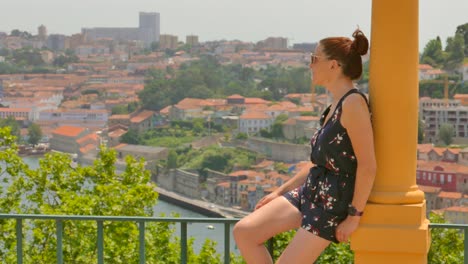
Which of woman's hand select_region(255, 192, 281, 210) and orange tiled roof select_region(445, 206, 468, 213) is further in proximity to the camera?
orange tiled roof select_region(445, 206, 468, 213)

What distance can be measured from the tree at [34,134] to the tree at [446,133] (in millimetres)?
28358

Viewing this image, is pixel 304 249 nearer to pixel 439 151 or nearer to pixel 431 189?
pixel 431 189

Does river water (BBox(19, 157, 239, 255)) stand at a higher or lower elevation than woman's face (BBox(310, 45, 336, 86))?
lower

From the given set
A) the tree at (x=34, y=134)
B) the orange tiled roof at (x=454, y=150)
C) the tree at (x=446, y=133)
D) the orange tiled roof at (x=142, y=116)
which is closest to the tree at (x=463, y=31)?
the tree at (x=446, y=133)

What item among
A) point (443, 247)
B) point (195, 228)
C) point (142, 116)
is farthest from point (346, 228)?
point (142, 116)

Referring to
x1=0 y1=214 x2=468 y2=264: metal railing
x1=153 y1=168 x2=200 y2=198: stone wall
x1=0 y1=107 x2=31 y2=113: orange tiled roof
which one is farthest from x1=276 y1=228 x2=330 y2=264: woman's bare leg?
x1=0 y1=107 x2=31 y2=113: orange tiled roof

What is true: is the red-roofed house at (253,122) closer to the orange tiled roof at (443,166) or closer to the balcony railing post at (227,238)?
the orange tiled roof at (443,166)

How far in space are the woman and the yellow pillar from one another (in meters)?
0.11

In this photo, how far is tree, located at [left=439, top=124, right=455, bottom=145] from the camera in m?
57.3

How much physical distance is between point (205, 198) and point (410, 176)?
51.3 meters

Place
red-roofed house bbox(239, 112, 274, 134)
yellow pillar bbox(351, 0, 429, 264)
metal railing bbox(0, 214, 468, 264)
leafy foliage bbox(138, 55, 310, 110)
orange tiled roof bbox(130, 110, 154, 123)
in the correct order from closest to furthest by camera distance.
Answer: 1. yellow pillar bbox(351, 0, 429, 264)
2. metal railing bbox(0, 214, 468, 264)
3. red-roofed house bbox(239, 112, 274, 134)
4. orange tiled roof bbox(130, 110, 154, 123)
5. leafy foliage bbox(138, 55, 310, 110)

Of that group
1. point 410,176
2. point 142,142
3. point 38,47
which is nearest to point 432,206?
point 142,142

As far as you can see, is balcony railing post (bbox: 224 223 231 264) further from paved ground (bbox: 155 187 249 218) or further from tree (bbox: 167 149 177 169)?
tree (bbox: 167 149 177 169)

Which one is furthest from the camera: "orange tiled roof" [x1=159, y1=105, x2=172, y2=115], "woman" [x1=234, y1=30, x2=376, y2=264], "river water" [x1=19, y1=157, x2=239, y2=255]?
"orange tiled roof" [x1=159, y1=105, x2=172, y2=115]
